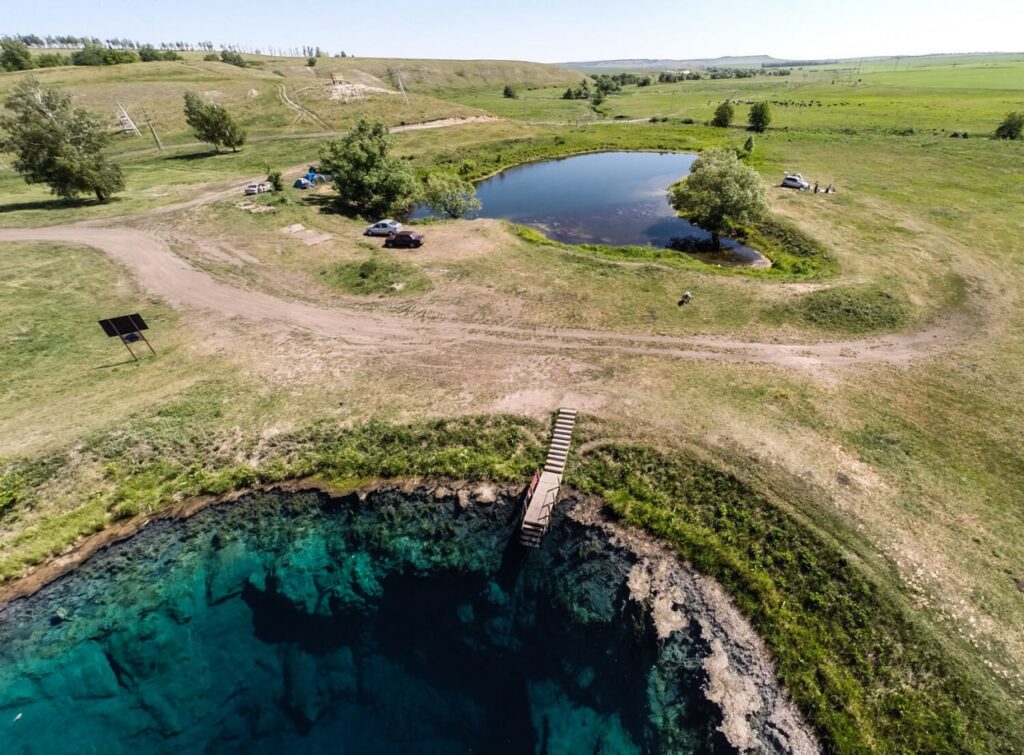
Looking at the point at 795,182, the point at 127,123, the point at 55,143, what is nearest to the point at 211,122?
the point at 127,123

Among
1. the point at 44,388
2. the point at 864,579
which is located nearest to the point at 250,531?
the point at 44,388

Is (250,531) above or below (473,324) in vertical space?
below

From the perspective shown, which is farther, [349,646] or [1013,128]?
[1013,128]

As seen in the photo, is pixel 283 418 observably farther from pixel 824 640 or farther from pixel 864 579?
pixel 864 579

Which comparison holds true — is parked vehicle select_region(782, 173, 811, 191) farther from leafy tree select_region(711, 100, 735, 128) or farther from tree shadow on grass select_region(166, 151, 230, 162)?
tree shadow on grass select_region(166, 151, 230, 162)

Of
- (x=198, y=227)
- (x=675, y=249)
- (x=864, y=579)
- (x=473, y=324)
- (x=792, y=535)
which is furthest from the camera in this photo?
(x=675, y=249)

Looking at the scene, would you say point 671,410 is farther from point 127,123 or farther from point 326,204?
point 127,123

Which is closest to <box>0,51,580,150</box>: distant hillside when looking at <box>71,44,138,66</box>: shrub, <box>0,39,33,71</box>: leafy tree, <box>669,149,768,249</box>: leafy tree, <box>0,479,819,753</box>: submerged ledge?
<box>71,44,138,66</box>: shrub
